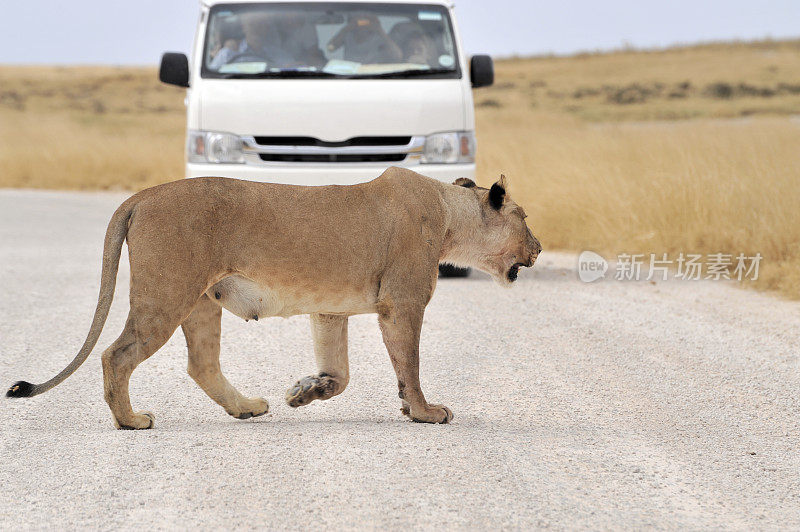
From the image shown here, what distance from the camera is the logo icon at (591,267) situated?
9743 mm

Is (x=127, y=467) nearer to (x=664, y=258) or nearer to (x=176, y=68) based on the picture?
(x=176, y=68)

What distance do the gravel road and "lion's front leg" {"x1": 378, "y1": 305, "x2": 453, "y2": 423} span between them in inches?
3.0

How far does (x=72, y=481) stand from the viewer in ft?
13.2

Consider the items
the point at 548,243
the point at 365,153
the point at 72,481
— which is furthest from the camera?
the point at 548,243

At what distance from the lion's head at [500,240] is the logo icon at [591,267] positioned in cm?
435

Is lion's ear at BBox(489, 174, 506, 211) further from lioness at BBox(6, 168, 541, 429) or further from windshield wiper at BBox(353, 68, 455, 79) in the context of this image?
windshield wiper at BBox(353, 68, 455, 79)

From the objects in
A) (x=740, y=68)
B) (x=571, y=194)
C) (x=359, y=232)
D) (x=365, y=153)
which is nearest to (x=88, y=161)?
(x=571, y=194)

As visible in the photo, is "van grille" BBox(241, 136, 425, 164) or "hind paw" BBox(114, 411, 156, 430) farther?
"van grille" BBox(241, 136, 425, 164)

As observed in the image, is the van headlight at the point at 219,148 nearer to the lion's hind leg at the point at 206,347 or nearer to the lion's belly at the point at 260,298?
the lion's hind leg at the point at 206,347

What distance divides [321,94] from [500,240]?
13.0ft

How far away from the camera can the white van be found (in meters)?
8.77

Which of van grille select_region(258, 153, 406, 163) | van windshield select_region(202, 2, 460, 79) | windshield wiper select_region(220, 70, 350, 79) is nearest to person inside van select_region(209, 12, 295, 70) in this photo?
van windshield select_region(202, 2, 460, 79)

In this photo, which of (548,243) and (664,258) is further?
(548,243)

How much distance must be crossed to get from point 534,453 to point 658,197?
22.3 ft
